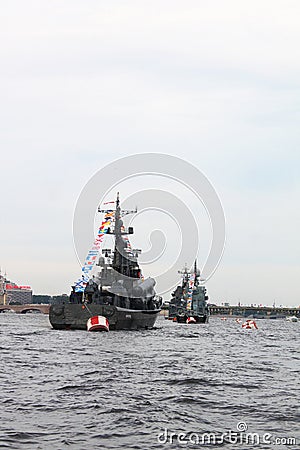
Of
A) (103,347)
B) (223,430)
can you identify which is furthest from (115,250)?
(223,430)

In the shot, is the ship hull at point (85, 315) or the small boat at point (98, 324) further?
the ship hull at point (85, 315)

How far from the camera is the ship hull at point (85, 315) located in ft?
234

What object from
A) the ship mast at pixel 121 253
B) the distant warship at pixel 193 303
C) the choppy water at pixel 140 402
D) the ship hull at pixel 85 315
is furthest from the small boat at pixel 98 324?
the distant warship at pixel 193 303

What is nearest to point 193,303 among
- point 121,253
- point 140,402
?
point 121,253

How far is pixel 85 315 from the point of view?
71.5m

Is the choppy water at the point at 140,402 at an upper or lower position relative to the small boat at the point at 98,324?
lower

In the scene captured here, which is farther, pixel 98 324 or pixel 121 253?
pixel 121 253

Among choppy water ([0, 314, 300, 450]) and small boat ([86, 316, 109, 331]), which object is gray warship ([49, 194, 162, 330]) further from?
choppy water ([0, 314, 300, 450])

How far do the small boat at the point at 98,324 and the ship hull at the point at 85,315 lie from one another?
0.97 metres

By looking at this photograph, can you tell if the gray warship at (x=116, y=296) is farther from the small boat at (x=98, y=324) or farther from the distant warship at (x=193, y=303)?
the distant warship at (x=193, y=303)

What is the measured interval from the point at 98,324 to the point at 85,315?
3.11m

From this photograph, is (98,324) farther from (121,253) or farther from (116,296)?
(121,253)

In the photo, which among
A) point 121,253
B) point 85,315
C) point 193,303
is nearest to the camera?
point 85,315

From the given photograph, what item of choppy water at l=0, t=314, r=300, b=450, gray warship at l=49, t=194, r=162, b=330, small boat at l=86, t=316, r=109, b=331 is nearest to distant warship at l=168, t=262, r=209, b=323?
gray warship at l=49, t=194, r=162, b=330
